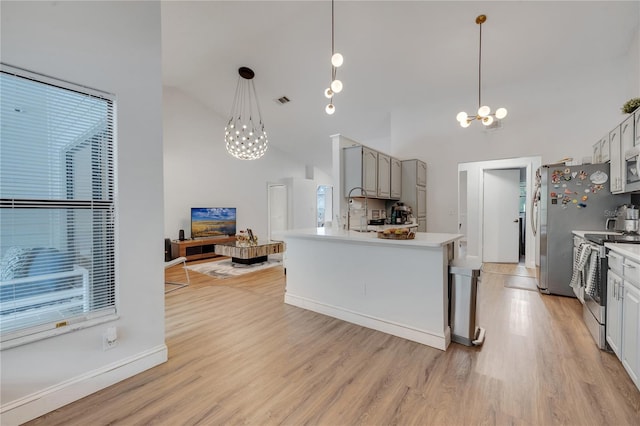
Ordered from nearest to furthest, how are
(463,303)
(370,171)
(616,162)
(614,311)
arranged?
1. (614,311)
2. (463,303)
3. (616,162)
4. (370,171)

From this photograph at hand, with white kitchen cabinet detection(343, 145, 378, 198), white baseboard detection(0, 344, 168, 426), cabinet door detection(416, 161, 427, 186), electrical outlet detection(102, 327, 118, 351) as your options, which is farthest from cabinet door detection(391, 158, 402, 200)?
electrical outlet detection(102, 327, 118, 351)

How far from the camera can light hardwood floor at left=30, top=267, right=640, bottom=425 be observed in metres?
1.58

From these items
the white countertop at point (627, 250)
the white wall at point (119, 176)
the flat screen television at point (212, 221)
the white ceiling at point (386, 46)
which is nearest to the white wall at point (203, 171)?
the flat screen television at point (212, 221)

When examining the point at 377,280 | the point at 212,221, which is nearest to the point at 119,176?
the point at 377,280

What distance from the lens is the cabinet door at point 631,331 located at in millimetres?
1702

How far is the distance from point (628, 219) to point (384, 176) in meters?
3.06

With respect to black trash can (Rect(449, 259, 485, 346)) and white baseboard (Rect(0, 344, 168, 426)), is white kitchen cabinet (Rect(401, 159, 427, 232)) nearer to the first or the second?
black trash can (Rect(449, 259, 485, 346))

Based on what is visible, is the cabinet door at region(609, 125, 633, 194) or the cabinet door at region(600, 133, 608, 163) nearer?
the cabinet door at region(609, 125, 633, 194)

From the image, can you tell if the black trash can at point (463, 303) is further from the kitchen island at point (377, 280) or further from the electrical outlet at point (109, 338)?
the electrical outlet at point (109, 338)

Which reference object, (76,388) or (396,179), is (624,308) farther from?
(396,179)

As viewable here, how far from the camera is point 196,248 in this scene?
6.32 metres

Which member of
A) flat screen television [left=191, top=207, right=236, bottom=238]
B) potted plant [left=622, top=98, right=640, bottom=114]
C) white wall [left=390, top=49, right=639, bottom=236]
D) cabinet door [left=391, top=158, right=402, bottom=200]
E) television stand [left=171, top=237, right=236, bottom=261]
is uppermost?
white wall [left=390, top=49, right=639, bottom=236]

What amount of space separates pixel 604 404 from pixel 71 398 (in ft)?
10.5

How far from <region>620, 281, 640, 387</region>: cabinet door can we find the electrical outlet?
10.8 feet
